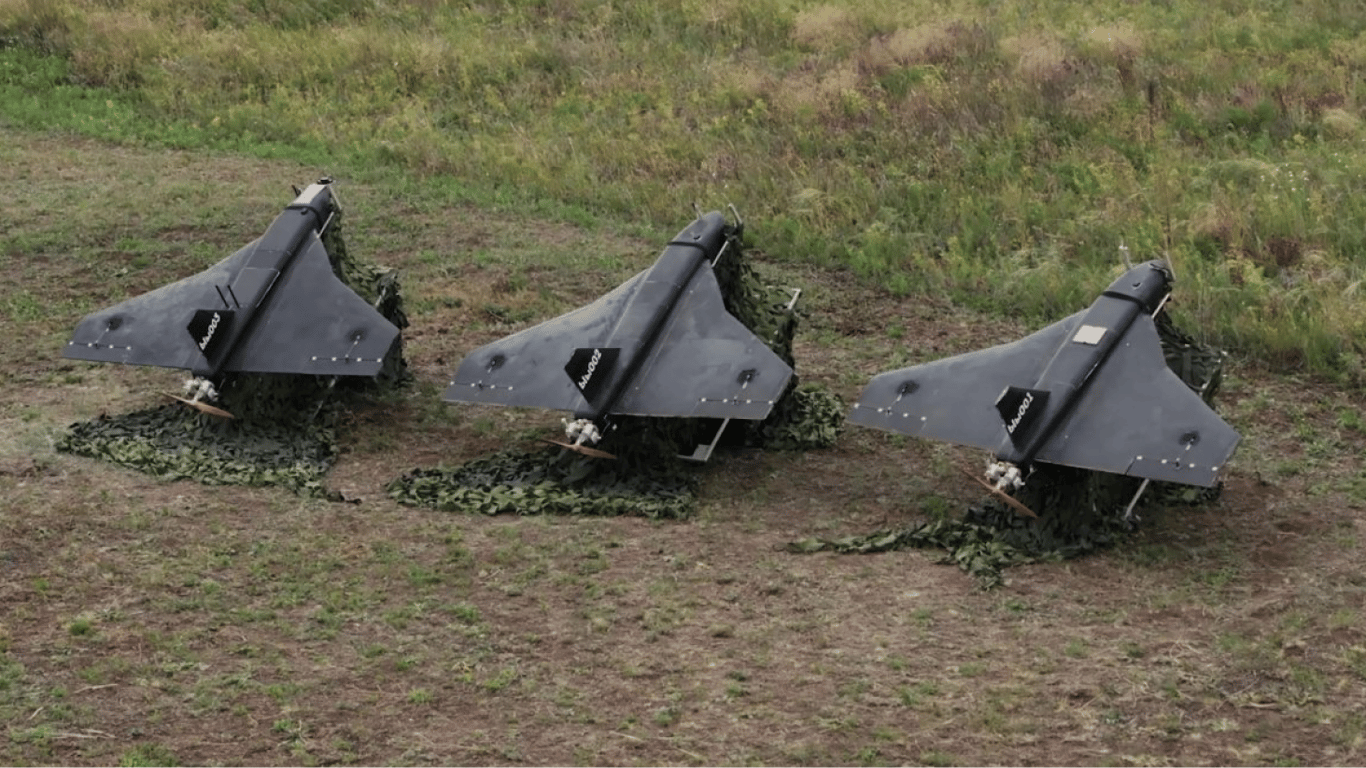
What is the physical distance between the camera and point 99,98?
3219 cm

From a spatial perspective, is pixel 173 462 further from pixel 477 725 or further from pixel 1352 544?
pixel 1352 544

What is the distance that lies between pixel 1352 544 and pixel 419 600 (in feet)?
26.1

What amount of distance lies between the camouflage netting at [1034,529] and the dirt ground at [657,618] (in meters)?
0.20

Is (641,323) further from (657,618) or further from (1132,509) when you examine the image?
(1132,509)

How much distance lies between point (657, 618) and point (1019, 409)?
Result: 3.60 m

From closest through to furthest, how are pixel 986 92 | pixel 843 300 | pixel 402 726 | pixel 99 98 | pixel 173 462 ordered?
pixel 402 726 < pixel 173 462 < pixel 843 300 < pixel 986 92 < pixel 99 98

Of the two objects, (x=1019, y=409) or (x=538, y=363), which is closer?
(x=1019, y=409)

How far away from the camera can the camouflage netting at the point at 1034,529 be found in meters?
15.3

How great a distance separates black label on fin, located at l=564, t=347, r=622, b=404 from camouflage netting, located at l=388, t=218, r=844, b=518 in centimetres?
42

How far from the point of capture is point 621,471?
1684 centimetres

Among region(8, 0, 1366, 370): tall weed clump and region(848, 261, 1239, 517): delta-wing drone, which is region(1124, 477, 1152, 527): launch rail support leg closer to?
region(848, 261, 1239, 517): delta-wing drone

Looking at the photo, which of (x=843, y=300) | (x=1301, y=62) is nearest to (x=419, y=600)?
(x=843, y=300)

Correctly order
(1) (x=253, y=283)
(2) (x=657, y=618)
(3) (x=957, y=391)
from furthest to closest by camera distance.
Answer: (1) (x=253, y=283)
(3) (x=957, y=391)
(2) (x=657, y=618)

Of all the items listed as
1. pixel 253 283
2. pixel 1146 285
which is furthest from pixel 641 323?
pixel 1146 285
